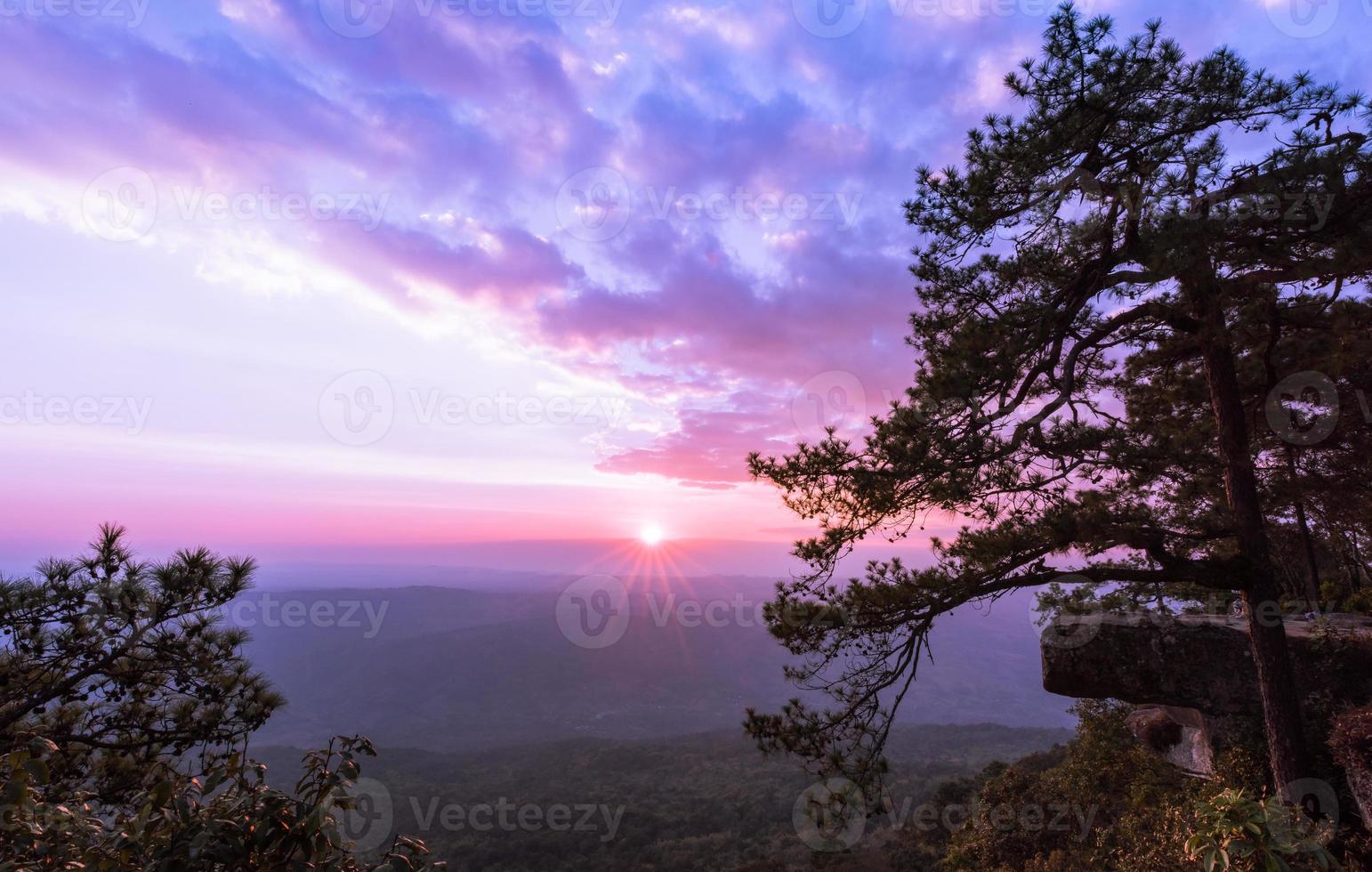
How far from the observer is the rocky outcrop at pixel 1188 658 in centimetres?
898

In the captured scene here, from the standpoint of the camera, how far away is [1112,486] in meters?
7.04

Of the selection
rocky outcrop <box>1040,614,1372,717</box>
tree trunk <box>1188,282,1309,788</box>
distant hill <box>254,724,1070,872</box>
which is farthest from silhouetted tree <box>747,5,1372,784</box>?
distant hill <box>254,724,1070,872</box>

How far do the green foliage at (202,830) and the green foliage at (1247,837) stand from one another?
664cm

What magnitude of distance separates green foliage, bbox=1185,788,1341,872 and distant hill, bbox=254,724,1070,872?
17635 millimetres

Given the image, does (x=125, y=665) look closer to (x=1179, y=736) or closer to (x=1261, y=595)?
(x=1261, y=595)

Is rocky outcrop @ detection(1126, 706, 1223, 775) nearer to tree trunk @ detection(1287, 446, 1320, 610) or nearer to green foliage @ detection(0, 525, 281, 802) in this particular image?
tree trunk @ detection(1287, 446, 1320, 610)

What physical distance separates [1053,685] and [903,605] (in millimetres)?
7679

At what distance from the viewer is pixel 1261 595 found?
6836mm

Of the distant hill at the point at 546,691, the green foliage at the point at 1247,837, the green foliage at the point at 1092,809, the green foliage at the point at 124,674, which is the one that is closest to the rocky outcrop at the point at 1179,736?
the green foliage at the point at 1092,809

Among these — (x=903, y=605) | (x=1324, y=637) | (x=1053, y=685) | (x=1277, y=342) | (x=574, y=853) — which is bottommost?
(x=574, y=853)

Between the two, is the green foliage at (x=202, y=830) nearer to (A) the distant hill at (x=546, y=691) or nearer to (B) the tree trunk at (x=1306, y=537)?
(B) the tree trunk at (x=1306, y=537)

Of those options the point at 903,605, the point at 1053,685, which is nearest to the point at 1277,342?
the point at 903,605

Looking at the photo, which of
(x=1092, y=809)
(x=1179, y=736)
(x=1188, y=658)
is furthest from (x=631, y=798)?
(x=1188, y=658)

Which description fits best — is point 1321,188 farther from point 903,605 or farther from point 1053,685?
point 1053,685
